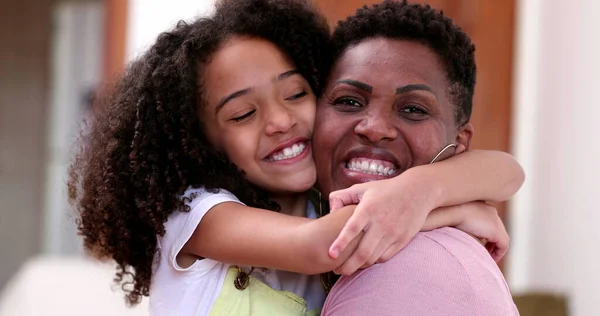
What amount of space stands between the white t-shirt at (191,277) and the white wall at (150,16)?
2398mm

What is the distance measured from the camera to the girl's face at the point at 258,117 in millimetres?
1937

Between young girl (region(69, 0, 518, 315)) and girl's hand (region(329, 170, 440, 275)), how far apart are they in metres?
0.16

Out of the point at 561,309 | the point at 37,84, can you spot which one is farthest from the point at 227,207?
the point at 37,84

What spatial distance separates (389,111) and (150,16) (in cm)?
271

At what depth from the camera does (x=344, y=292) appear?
1.59m

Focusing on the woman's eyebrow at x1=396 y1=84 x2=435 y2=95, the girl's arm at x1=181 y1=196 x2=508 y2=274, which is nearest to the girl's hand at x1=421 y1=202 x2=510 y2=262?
the girl's arm at x1=181 y1=196 x2=508 y2=274

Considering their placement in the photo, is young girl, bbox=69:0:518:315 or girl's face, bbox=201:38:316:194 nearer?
young girl, bbox=69:0:518:315

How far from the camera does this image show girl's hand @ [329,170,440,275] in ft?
4.99

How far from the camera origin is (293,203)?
6.82ft

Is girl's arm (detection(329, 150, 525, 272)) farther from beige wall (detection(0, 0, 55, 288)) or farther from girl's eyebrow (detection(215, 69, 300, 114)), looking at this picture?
beige wall (detection(0, 0, 55, 288))

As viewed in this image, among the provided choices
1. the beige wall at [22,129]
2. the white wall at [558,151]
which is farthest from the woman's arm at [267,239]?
the beige wall at [22,129]

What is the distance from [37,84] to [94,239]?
19.4 feet

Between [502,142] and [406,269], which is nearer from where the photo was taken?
[406,269]

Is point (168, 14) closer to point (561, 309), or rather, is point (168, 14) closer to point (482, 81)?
point (482, 81)
